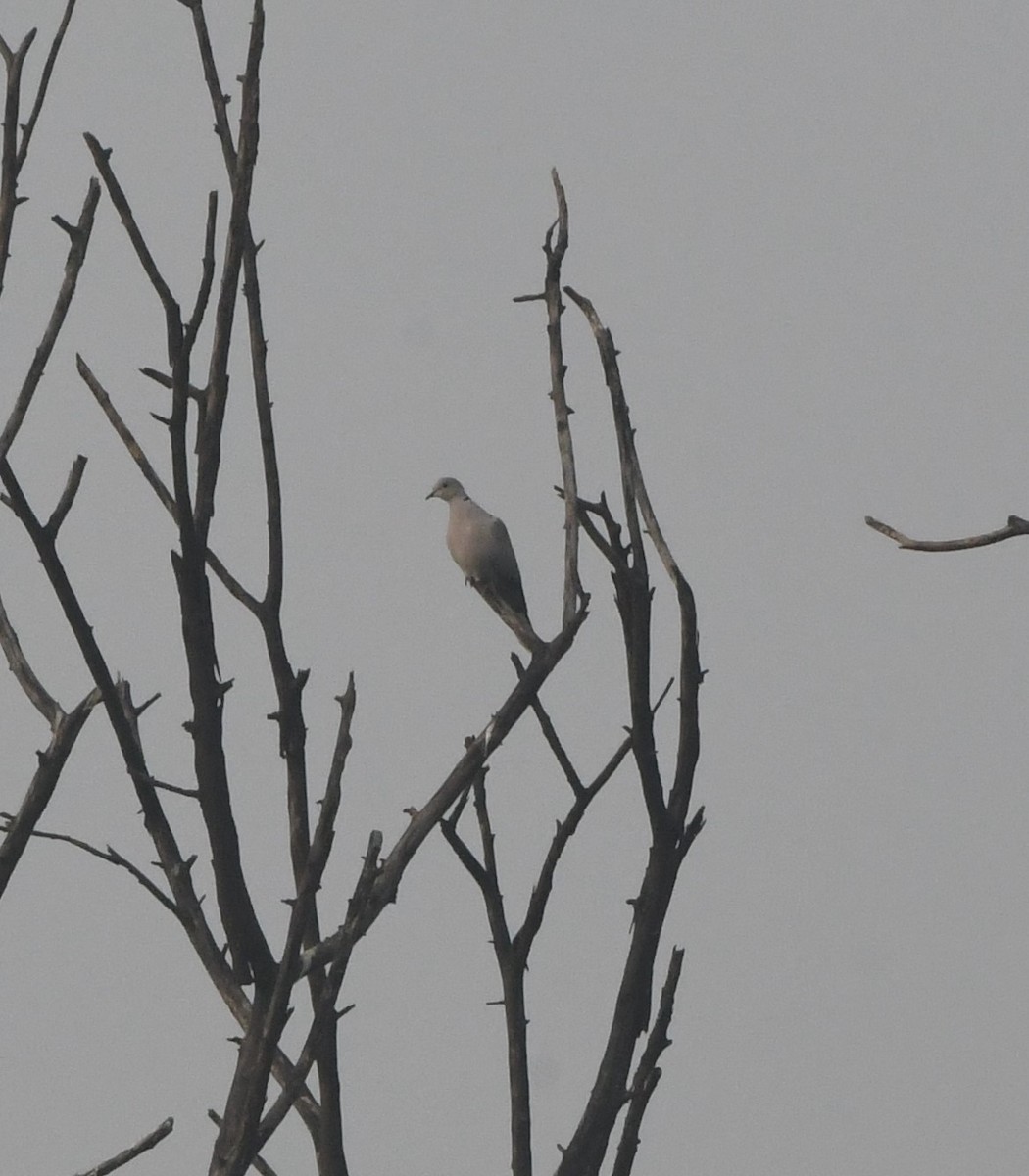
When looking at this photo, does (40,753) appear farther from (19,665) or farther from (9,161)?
(9,161)

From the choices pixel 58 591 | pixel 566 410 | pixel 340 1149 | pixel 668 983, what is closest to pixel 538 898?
pixel 668 983

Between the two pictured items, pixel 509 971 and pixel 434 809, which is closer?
pixel 434 809

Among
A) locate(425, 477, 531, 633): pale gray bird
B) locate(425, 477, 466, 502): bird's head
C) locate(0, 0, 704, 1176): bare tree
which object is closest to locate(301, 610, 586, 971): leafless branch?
locate(0, 0, 704, 1176): bare tree

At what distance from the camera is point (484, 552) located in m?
8.58

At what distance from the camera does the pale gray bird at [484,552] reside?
857cm

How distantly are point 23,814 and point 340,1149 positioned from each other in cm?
86

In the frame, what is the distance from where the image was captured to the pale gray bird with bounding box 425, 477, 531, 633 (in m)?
8.57

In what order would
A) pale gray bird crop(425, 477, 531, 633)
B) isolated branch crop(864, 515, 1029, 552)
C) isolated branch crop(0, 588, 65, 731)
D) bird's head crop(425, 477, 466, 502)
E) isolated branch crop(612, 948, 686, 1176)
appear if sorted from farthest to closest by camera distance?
bird's head crop(425, 477, 466, 502), pale gray bird crop(425, 477, 531, 633), isolated branch crop(0, 588, 65, 731), isolated branch crop(612, 948, 686, 1176), isolated branch crop(864, 515, 1029, 552)

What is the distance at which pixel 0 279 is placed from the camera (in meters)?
3.20

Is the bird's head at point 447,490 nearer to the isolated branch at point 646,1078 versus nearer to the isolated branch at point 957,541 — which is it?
the isolated branch at point 646,1078

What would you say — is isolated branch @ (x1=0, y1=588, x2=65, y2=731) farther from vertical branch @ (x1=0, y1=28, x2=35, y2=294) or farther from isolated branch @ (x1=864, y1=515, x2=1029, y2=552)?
isolated branch @ (x1=864, y1=515, x2=1029, y2=552)

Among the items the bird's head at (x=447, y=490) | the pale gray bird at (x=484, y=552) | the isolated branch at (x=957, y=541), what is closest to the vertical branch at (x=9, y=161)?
the isolated branch at (x=957, y=541)

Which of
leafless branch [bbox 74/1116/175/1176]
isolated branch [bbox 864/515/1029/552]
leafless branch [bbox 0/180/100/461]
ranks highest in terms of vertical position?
leafless branch [bbox 0/180/100/461]

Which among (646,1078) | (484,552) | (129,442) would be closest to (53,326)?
(129,442)
